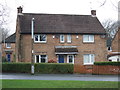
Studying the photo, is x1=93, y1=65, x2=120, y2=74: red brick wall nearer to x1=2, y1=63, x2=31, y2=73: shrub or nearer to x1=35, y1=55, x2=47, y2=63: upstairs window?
x1=2, y1=63, x2=31, y2=73: shrub

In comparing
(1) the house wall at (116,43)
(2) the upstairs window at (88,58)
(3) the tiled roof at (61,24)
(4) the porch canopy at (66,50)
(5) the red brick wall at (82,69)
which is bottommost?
(5) the red brick wall at (82,69)

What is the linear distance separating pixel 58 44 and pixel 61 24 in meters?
3.59

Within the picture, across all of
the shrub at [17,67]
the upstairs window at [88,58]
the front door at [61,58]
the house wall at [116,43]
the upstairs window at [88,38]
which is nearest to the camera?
the shrub at [17,67]

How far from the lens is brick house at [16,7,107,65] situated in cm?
4269

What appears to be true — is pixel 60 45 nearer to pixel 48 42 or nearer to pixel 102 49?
pixel 48 42

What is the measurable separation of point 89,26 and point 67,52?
20.4ft

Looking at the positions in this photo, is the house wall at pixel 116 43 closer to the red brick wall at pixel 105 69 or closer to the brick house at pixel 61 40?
the brick house at pixel 61 40

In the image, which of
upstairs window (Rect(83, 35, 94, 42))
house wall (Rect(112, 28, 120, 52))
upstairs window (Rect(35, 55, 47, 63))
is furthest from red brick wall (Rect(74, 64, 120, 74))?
house wall (Rect(112, 28, 120, 52))

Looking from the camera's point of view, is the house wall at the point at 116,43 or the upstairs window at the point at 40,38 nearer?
the upstairs window at the point at 40,38

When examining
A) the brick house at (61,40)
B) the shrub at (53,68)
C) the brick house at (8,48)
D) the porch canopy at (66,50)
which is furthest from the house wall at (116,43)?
the brick house at (8,48)

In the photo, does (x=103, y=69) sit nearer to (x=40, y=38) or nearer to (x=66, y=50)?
(x=66, y=50)

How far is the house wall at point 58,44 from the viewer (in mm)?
42625

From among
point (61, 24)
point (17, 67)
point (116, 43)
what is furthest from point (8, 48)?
point (17, 67)

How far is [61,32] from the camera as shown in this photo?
43.5 metres
